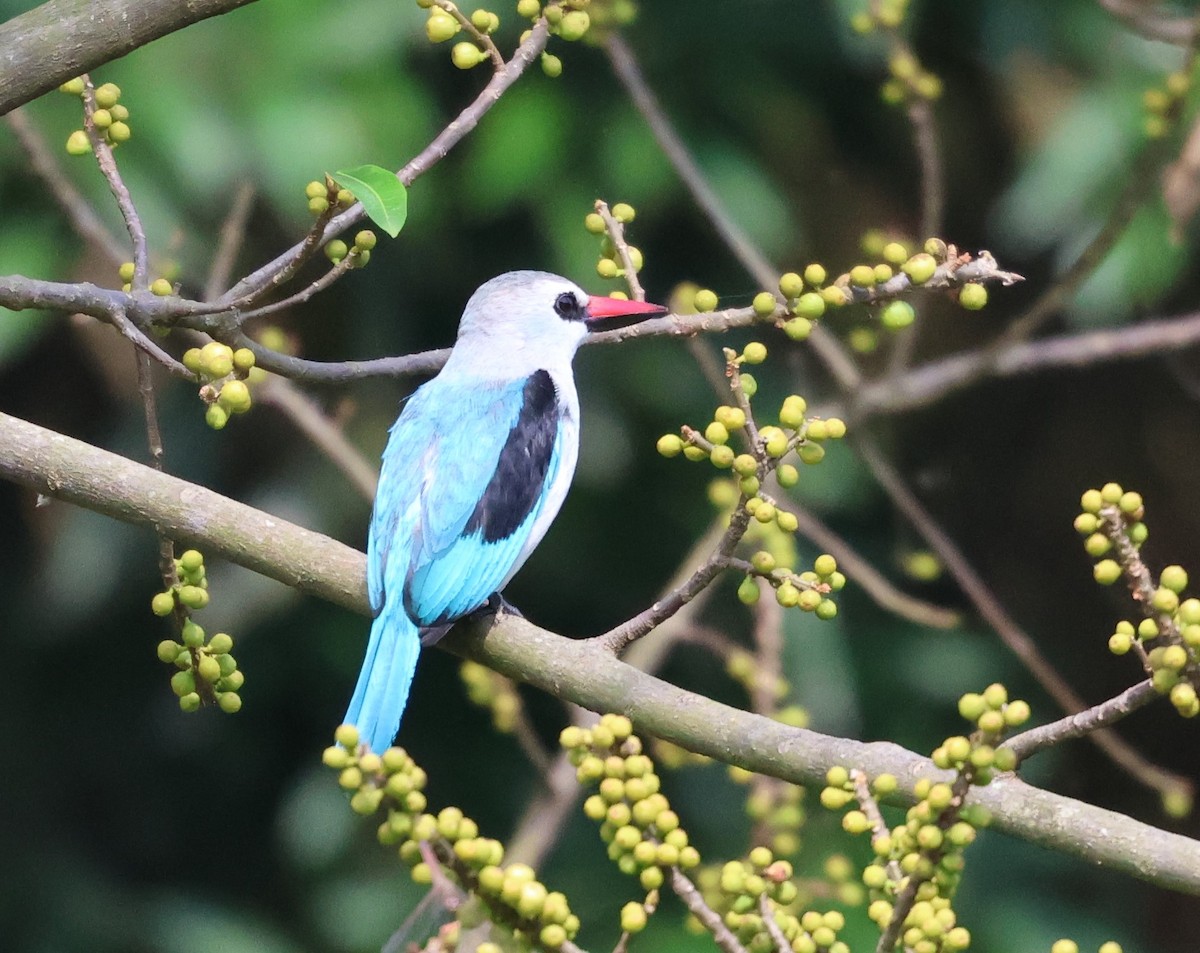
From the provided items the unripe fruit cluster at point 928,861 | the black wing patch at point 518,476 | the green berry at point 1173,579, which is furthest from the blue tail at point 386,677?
the green berry at point 1173,579

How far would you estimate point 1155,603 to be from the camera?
136 cm

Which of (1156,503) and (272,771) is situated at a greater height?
(1156,503)

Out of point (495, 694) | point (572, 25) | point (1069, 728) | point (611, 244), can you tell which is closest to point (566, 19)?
point (572, 25)

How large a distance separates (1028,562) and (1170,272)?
102 centimetres

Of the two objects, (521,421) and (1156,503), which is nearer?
(521,421)

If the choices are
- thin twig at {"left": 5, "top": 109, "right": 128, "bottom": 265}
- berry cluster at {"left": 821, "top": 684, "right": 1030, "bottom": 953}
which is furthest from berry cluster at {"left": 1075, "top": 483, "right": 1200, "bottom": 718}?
thin twig at {"left": 5, "top": 109, "right": 128, "bottom": 265}

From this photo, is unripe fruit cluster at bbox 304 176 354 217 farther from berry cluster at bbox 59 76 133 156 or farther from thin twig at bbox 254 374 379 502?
thin twig at bbox 254 374 379 502

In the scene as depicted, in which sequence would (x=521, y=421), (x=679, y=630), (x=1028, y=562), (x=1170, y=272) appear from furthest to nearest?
(x=1028, y=562) < (x=1170, y=272) < (x=679, y=630) < (x=521, y=421)

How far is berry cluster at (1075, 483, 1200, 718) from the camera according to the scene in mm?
1378

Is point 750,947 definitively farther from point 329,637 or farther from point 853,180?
point 853,180

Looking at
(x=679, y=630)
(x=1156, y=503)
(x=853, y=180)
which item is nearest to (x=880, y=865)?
(x=679, y=630)

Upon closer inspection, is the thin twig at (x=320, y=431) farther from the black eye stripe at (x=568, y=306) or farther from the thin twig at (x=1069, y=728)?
the thin twig at (x=1069, y=728)

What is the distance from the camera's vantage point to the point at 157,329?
197cm

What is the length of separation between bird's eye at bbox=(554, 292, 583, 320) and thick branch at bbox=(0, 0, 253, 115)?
4.03 ft
